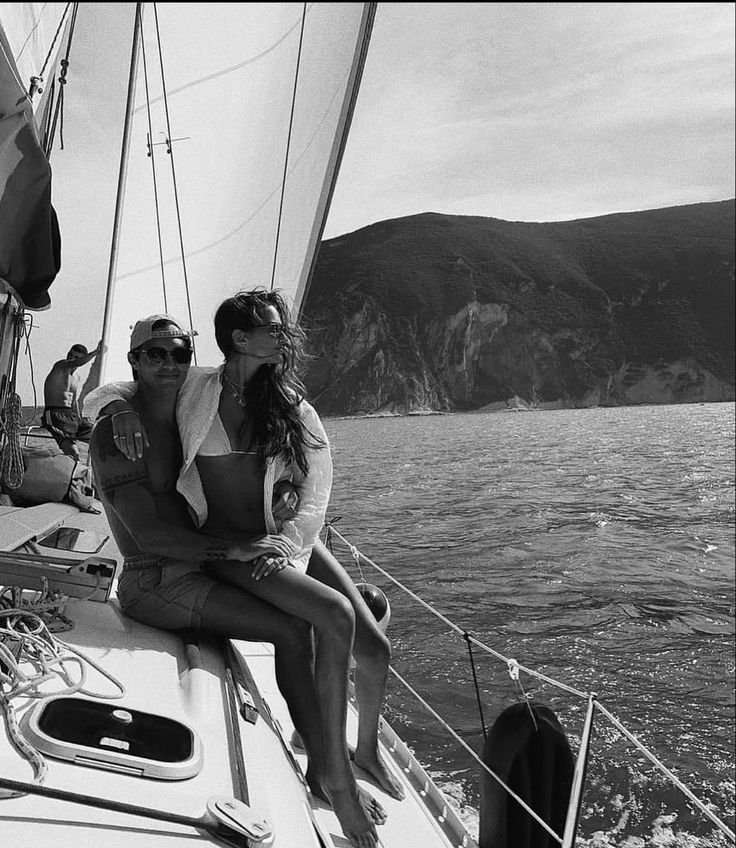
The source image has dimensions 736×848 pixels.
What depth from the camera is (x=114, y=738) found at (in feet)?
4.73

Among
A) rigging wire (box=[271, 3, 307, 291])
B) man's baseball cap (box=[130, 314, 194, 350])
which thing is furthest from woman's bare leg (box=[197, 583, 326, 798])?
rigging wire (box=[271, 3, 307, 291])

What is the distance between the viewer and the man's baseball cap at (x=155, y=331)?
6.61ft

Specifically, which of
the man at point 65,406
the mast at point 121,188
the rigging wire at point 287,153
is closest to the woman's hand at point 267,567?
the rigging wire at point 287,153

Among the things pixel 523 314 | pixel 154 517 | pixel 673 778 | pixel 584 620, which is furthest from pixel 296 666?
pixel 523 314

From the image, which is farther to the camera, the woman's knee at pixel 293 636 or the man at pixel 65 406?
the man at pixel 65 406

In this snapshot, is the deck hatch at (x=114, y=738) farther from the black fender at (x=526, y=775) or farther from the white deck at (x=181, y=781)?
the black fender at (x=526, y=775)

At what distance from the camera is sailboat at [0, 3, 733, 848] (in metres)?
1.35

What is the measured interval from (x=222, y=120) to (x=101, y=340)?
1.39 m

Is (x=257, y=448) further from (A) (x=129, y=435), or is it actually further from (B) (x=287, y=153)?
(B) (x=287, y=153)

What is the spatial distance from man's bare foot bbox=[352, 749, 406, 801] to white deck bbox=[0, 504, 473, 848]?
24mm

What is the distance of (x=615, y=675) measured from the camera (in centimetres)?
590

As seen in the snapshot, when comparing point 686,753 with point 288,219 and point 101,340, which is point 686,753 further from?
point 101,340

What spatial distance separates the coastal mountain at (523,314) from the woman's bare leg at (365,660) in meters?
65.6

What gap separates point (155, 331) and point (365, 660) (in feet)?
3.04
